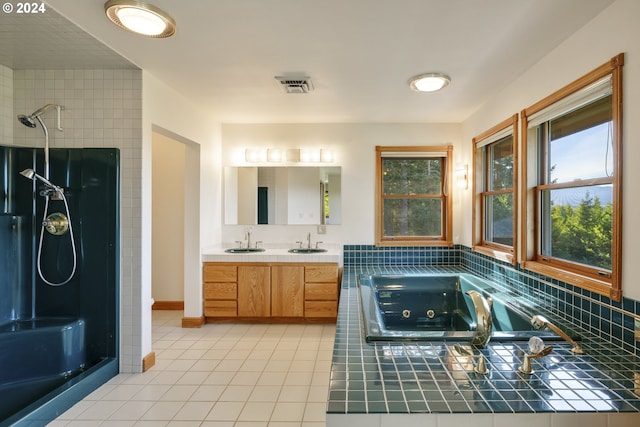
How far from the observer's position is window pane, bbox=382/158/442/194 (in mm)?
4059

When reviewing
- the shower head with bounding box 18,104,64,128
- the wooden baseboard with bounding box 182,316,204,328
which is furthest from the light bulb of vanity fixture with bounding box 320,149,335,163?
the shower head with bounding box 18,104,64,128

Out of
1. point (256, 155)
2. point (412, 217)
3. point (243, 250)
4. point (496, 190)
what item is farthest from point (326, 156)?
point (496, 190)

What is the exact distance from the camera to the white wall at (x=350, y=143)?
3.96 meters

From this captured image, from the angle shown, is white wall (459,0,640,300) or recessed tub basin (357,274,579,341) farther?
recessed tub basin (357,274,579,341)

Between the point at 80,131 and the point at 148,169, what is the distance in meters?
0.57

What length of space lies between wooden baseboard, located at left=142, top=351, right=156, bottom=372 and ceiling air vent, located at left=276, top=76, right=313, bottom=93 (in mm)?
2503

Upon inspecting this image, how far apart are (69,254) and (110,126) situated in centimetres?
107

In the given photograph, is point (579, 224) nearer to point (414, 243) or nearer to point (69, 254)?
point (414, 243)

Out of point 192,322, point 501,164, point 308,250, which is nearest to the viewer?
point 501,164

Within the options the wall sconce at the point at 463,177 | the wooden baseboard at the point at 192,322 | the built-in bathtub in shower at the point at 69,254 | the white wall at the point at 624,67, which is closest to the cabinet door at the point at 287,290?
the wooden baseboard at the point at 192,322

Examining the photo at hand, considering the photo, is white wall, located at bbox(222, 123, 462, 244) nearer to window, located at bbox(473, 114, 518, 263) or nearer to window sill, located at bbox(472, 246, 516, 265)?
window, located at bbox(473, 114, 518, 263)

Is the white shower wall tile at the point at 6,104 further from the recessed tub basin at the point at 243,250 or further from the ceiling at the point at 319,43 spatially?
the recessed tub basin at the point at 243,250

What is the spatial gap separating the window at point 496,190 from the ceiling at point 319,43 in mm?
446

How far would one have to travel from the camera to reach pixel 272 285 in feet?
11.8
